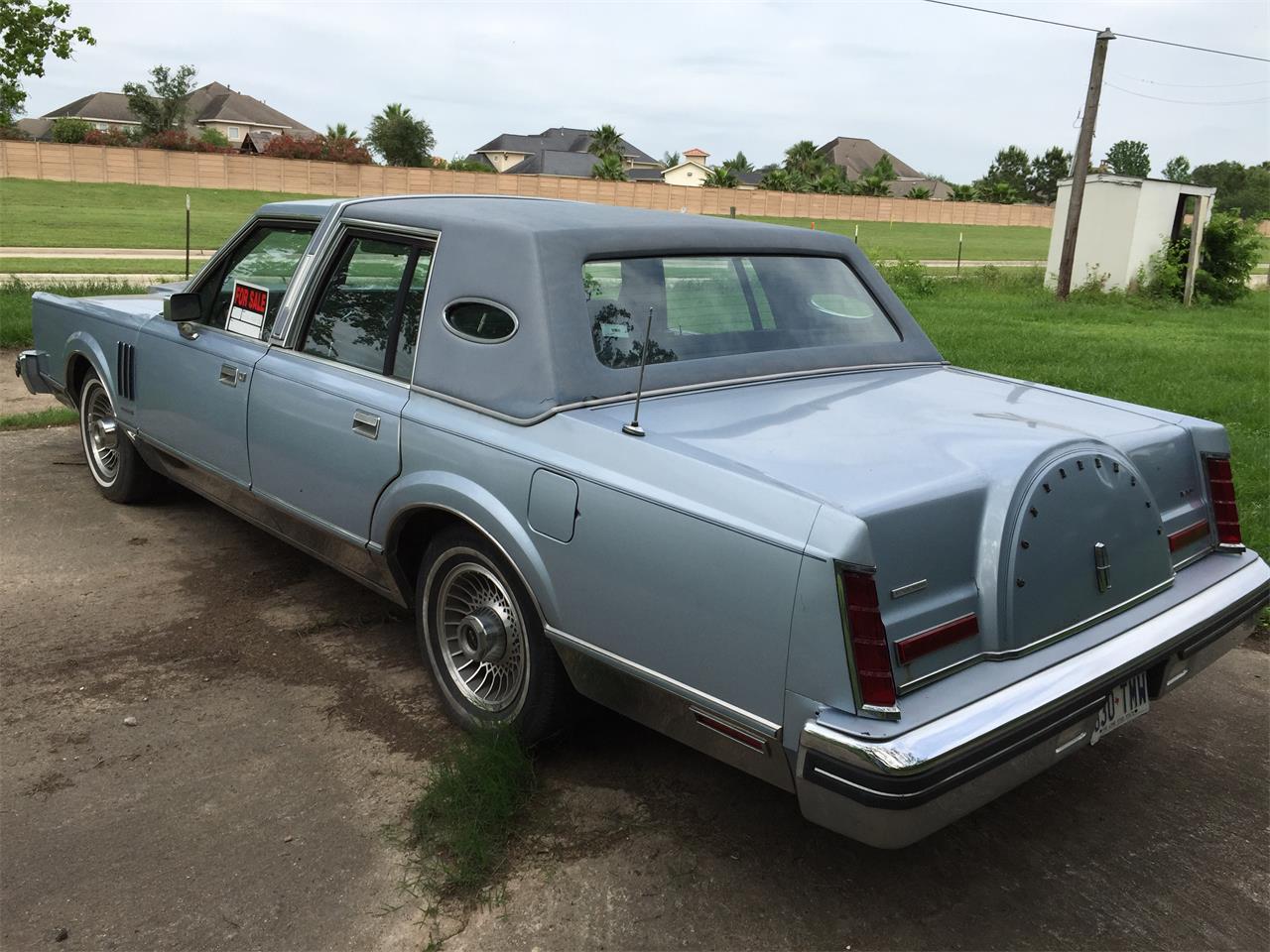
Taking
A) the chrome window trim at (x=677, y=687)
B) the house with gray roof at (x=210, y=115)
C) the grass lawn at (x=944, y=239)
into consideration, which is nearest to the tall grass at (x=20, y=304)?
the chrome window trim at (x=677, y=687)

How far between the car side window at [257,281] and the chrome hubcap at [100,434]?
4.21 ft

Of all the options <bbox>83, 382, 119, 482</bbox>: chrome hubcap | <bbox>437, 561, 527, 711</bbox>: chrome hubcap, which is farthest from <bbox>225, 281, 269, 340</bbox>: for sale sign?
<bbox>437, 561, 527, 711</bbox>: chrome hubcap

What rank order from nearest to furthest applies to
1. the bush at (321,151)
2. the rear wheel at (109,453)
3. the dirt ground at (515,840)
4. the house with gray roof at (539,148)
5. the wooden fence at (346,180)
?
the dirt ground at (515,840) → the rear wheel at (109,453) → the wooden fence at (346,180) → the bush at (321,151) → the house with gray roof at (539,148)

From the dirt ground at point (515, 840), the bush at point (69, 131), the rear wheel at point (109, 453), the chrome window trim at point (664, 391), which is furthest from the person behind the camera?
the bush at point (69, 131)

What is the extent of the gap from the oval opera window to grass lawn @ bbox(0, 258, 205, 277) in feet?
51.7

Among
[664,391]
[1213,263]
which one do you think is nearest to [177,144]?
[1213,263]

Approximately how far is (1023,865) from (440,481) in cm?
200

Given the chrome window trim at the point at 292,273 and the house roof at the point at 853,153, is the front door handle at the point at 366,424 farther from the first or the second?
the house roof at the point at 853,153

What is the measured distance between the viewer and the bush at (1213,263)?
A: 64.5 ft

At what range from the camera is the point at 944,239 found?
5275 centimetres

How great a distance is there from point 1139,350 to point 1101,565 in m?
11.1

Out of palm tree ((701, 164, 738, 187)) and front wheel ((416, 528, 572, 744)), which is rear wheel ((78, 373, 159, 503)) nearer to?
front wheel ((416, 528, 572, 744))

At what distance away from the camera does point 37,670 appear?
13.0ft

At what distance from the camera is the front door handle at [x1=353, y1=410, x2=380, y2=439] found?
3600mm
